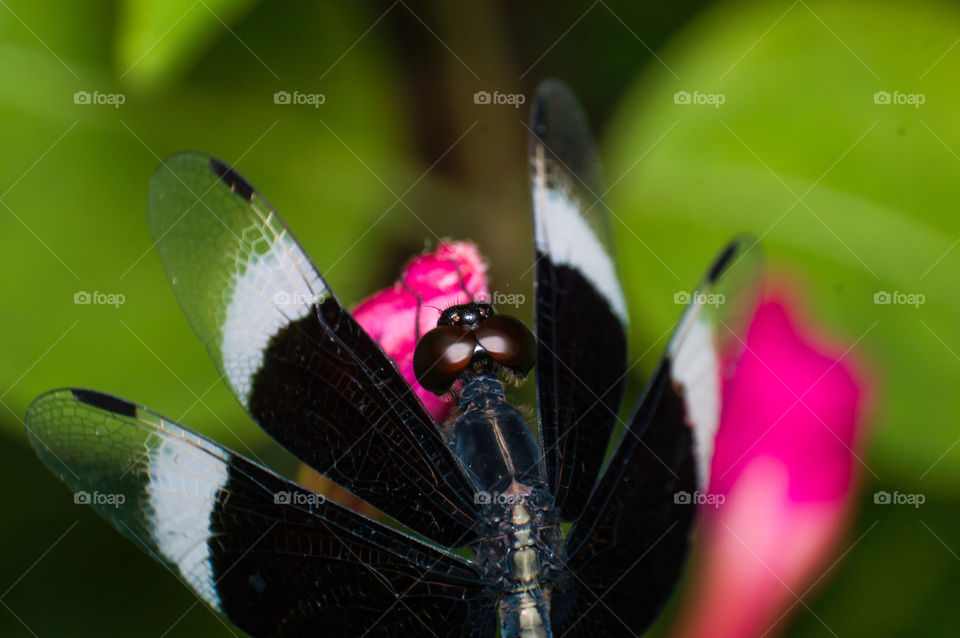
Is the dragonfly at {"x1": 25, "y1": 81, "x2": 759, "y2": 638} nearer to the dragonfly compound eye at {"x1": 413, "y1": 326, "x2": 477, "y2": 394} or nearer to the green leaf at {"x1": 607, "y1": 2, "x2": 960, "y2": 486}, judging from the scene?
the dragonfly compound eye at {"x1": 413, "y1": 326, "x2": 477, "y2": 394}

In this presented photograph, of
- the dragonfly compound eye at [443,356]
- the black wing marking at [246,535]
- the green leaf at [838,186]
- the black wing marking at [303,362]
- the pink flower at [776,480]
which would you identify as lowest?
the black wing marking at [246,535]

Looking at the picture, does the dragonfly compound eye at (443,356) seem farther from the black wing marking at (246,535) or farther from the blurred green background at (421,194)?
the blurred green background at (421,194)

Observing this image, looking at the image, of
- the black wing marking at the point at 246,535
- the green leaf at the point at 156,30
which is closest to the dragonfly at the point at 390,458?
the black wing marking at the point at 246,535

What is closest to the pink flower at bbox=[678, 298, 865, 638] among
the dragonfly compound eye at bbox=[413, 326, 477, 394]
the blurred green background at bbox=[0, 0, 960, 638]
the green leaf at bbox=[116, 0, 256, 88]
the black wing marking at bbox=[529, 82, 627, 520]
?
the blurred green background at bbox=[0, 0, 960, 638]

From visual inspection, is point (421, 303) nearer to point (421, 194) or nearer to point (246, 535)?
point (246, 535)

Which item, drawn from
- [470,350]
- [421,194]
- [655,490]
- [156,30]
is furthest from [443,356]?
[421,194]

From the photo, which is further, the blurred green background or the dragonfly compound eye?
the blurred green background
